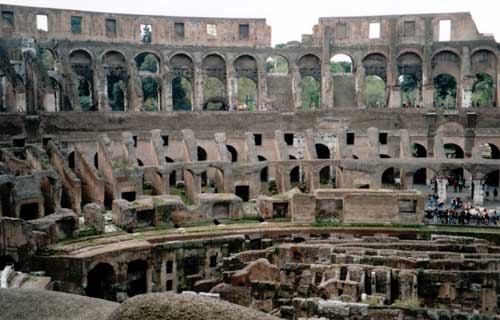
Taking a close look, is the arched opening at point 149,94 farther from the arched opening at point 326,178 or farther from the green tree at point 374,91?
the green tree at point 374,91

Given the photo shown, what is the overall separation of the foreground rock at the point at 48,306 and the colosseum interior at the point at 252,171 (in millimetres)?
7996

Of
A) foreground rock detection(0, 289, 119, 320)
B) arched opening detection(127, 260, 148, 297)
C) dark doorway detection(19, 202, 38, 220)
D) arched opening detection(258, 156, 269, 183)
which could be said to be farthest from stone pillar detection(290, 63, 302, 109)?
foreground rock detection(0, 289, 119, 320)

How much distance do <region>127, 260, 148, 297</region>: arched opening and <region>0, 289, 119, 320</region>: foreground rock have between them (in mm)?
17705

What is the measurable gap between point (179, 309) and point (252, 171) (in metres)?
28.0

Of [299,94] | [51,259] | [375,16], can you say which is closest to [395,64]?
[375,16]

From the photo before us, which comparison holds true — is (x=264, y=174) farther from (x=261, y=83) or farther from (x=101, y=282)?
(x=101, y=282)

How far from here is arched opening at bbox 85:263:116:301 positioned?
27203 millimetres

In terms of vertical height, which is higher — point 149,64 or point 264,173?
point 149,64

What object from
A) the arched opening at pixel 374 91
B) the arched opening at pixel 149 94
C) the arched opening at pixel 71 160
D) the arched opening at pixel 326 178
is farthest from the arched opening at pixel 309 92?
the arched opening at pixel 71 160

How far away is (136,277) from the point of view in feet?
93.0

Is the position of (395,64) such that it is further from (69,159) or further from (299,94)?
(69,159)

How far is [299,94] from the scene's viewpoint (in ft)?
147

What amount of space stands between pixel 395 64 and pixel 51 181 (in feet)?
85.9

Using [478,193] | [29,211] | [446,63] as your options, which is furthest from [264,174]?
[446,63]
